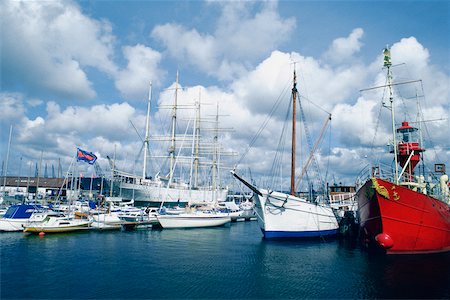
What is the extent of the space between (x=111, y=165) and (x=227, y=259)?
58.8 m

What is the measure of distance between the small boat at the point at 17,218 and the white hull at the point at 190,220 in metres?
17.7

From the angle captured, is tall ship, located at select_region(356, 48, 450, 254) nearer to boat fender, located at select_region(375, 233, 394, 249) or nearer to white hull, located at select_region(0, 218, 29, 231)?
boat fender, located at select_region(375, 233, 394, 249)

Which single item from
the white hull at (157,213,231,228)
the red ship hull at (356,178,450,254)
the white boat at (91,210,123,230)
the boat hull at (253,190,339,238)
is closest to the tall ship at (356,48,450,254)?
the red ship hull at (356,178,450,254)

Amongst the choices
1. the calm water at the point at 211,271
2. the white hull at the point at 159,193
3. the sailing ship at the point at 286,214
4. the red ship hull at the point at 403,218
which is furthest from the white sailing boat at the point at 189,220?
the red ship hull at the point at 403,218

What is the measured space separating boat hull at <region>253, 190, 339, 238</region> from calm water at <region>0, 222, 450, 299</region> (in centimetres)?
121

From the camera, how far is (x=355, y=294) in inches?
685

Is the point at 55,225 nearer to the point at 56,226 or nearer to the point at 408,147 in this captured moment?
the point at 56,226

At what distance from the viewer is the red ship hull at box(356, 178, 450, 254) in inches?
943

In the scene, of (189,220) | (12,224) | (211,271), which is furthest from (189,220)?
(211,271)

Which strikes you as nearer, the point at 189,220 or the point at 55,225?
the point at 55,225

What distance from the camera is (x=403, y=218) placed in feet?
79.3

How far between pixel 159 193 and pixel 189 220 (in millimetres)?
37960

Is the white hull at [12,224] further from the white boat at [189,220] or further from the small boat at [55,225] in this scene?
the white boat at [189,220]

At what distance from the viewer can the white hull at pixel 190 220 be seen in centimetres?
4647
